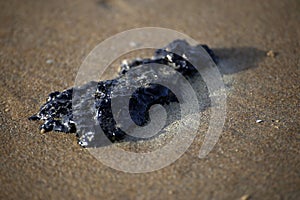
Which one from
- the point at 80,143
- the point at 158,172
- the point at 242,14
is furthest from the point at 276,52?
the point at 80,143

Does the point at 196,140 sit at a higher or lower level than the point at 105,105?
lower

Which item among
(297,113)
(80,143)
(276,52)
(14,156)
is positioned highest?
(276,52)

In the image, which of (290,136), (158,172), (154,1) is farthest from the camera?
(154,1)

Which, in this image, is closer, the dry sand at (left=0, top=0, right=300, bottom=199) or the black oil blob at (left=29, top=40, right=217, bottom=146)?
the dry sand at (left=0, top=0, right=300, bottom=199)

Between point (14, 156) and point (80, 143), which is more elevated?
point (80, 143)

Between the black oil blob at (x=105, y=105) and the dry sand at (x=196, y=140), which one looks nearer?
the dry sand at (x=196, y=140)

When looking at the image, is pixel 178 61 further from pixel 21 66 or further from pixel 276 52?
pixel 21 66

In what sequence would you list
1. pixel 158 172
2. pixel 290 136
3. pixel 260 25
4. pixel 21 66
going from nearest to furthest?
1. pixel 158 172
2. pixel 290 136
3. pixel 21 66
4. pixel 260 25

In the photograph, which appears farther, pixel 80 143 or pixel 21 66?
pixel 21 66
